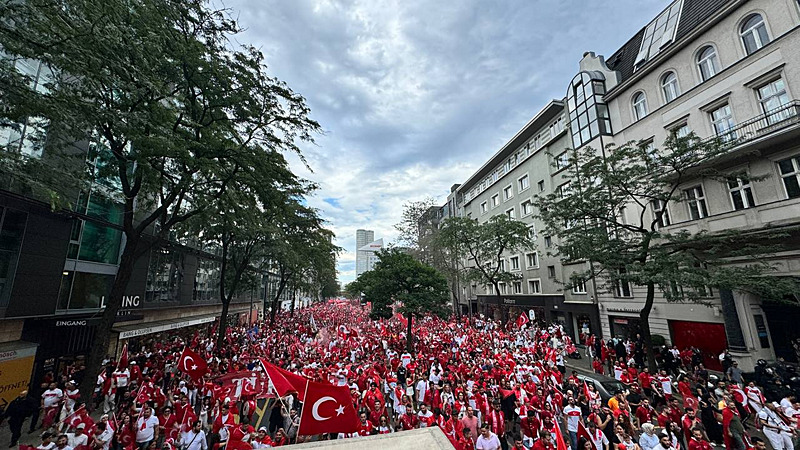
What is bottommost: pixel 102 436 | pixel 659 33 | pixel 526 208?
pixel 102 436

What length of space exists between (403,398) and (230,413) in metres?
4.96

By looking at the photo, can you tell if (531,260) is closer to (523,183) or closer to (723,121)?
(523,183)

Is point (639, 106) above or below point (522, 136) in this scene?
below

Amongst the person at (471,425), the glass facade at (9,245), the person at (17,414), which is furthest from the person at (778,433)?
the glass facade at (9,245)

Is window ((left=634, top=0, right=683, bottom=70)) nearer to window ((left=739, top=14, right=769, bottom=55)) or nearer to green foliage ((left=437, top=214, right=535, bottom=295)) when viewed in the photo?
window ((left=739, top=14, right=769, bottom=55))

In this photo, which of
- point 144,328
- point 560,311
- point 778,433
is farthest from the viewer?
point 560,311

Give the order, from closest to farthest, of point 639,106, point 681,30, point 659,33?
1. point 681,30
2. point 659,33
3. point 639,106

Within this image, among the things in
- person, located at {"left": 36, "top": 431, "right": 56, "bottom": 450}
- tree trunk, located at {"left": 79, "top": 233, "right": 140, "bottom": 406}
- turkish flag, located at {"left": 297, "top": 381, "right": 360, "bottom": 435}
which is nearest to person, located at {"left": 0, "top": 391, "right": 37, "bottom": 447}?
tree trunk, located at {"left": 79, "top": 233, "right": 140, "bottom": 406}

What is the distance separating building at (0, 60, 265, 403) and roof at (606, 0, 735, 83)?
1128 inches

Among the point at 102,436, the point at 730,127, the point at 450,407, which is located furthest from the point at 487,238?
the point at 102,436

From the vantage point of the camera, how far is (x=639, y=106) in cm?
2258

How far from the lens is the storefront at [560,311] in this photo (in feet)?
85.4

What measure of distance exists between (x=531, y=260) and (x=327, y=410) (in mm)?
32013

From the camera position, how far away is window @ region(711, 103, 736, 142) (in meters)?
16.6
